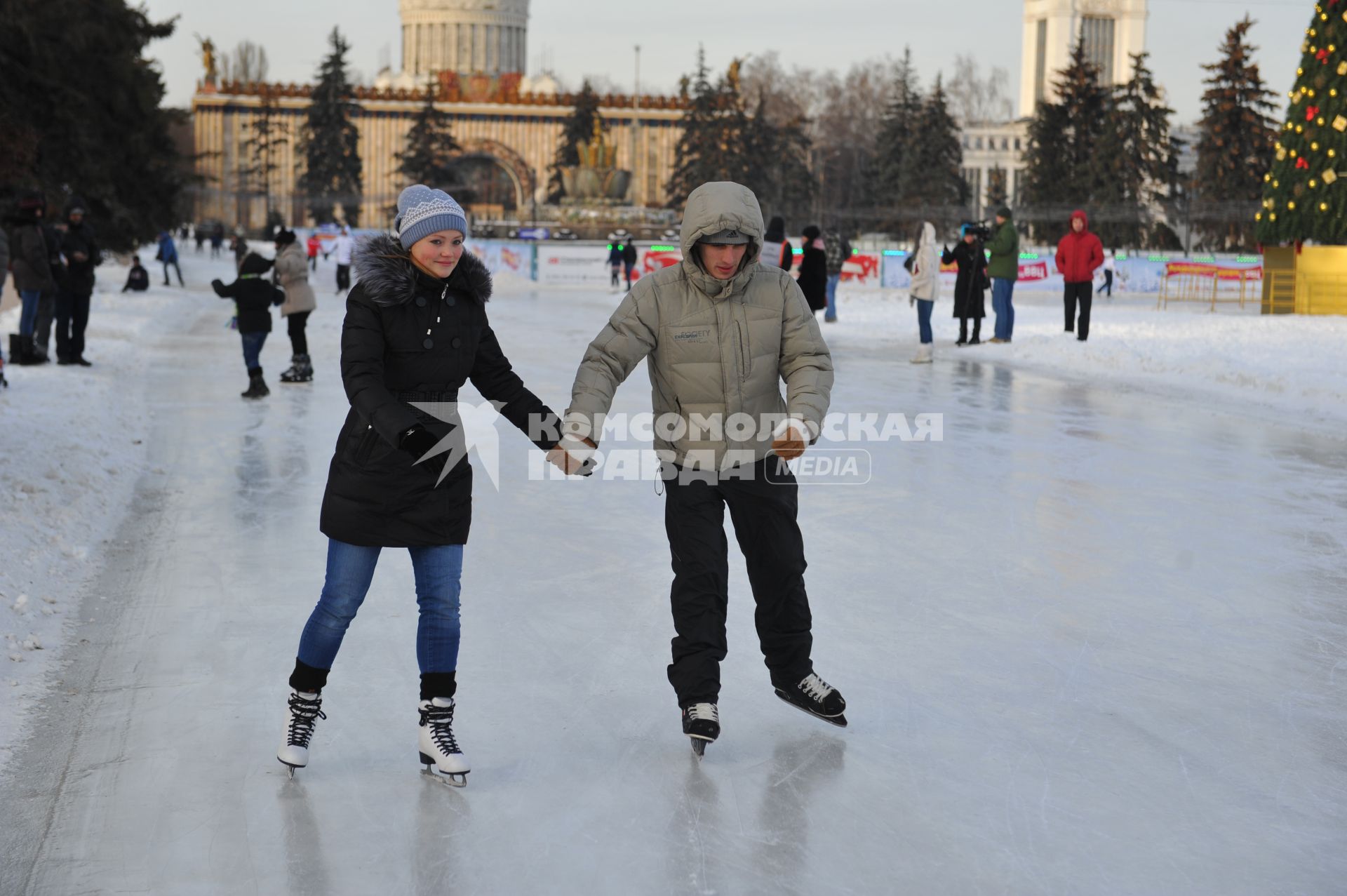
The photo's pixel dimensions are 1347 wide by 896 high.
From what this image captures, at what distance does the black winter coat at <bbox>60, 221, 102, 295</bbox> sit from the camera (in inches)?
448

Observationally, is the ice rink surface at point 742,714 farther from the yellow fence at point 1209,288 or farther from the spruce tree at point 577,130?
the spruce tree at point 577,130

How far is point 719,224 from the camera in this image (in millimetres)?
3262

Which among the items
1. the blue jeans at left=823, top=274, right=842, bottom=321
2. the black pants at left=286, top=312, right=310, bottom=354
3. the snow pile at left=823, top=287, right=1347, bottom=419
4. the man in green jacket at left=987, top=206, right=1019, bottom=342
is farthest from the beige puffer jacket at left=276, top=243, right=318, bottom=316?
the blue jeans at left=823, top=274, right=842, bottom=321

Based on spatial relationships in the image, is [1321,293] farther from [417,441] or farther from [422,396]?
[417,441]

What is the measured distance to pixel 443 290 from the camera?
3.18 metres

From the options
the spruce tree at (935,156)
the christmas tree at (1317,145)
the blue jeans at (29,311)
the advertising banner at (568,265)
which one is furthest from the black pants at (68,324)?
the spruce tree at (935,156)

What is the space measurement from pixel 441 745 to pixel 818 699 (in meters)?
0.96

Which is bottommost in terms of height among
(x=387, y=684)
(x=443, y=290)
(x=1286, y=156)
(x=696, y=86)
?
(x=387, y=684)

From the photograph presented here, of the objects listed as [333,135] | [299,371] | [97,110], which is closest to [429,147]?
[333,135]

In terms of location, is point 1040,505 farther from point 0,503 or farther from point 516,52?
point 516,52

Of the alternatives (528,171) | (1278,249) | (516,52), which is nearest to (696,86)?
(528,171)

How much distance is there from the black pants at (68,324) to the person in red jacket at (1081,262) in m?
9.29

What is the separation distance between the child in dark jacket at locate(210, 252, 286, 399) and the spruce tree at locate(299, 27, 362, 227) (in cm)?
6120

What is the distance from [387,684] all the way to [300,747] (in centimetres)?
65
